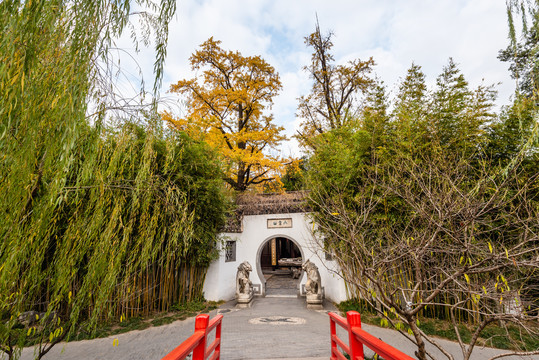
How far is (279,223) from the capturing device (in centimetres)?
743

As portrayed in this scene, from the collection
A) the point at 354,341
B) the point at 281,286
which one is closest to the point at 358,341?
the point at 354,341

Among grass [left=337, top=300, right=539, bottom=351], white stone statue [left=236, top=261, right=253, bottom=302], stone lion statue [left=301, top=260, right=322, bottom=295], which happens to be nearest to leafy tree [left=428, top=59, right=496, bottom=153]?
grass [left=337, top=300, right=539, bottom=351]

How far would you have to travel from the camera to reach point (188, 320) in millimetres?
5152

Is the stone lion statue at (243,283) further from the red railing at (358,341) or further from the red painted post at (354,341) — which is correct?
the red painted post at (354,341)

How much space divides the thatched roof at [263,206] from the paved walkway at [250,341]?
2590 mm

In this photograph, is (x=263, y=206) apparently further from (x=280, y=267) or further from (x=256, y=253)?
(x=280, y=267)

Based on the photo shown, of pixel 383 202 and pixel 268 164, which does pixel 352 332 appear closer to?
pixel 383 202

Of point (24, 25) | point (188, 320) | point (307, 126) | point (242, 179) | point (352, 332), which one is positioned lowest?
point (188, 320)

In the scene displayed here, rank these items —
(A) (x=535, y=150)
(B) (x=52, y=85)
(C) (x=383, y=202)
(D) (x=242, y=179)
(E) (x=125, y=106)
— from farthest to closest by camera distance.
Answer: (D) (x=242, y=179) < (C) (x=383, y=202) < (A) (x=535, y=150) < (E) (x=125, y=106) < (B) (x=52, y=85)

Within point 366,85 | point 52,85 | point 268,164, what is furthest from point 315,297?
point 366,85

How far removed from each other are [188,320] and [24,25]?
5.42 metres

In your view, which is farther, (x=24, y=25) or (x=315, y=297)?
(x=315, y=297)

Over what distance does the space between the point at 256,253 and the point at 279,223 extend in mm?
1128

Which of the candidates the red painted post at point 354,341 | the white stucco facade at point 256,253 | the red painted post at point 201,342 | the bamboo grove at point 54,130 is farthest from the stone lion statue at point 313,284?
the bamboo grove at point 54,130
